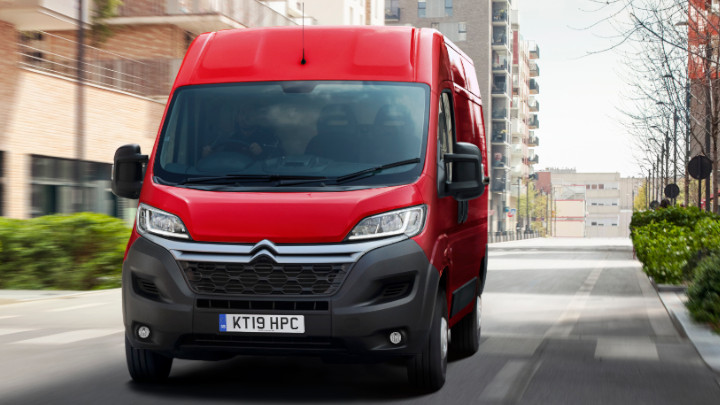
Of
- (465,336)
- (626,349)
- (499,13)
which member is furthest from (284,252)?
(499,13)

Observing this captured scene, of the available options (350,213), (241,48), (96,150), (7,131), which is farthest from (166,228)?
(96,150)

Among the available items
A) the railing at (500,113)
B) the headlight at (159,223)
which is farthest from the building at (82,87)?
the railing at (500,113)

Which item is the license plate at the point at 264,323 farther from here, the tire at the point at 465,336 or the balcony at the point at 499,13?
the balcony at the point at 499,13

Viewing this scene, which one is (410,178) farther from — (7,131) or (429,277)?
(7,131)

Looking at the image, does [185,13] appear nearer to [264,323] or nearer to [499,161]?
[264,323]

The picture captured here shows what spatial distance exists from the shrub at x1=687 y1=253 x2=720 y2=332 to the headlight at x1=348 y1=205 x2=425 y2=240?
561 centimetres

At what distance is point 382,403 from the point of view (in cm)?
657

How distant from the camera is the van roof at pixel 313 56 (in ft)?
23.6

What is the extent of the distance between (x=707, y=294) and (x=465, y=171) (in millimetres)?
5540

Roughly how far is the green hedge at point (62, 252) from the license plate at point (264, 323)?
36.0ft

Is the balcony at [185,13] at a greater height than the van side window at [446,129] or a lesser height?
greater

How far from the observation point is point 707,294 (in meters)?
11.5

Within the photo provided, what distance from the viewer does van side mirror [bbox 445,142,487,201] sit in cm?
691

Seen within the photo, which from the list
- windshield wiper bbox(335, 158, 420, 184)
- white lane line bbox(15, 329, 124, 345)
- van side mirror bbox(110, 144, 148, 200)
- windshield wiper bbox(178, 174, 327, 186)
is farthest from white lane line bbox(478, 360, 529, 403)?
white lane line bbox(15, 329, 124, 345)
